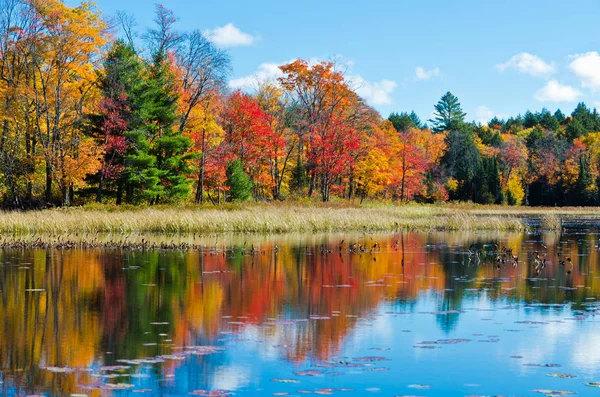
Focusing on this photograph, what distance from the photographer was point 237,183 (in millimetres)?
51469

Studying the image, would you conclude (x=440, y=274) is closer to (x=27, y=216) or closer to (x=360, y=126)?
(x=27, y=216)

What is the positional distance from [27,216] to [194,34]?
20.4 m

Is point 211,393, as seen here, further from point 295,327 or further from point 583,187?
point 583,187

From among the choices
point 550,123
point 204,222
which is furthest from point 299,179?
point 550,123

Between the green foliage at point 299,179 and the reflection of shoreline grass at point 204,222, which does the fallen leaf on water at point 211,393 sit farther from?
the green foliage at point 299,179

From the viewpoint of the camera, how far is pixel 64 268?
18.1 meters

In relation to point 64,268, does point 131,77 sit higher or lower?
higher

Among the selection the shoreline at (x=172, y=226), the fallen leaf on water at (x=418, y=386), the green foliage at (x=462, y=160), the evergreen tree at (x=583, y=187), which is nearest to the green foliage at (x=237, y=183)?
the shoreline at (x=172, y=226)

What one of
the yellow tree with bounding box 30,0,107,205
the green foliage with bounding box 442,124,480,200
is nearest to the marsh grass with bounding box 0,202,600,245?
the yellow tree with bounding box 30,0,107,205

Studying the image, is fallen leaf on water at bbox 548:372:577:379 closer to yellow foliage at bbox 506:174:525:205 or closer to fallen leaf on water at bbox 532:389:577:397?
fallen leaf on water at bbox 532:389:577:397

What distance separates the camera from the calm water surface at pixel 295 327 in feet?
25.6

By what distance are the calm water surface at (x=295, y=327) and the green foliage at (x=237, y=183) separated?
30.8m

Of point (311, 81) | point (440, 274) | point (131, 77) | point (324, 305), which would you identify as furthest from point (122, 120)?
point (324, 305)

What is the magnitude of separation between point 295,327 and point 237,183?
41.0 meters
